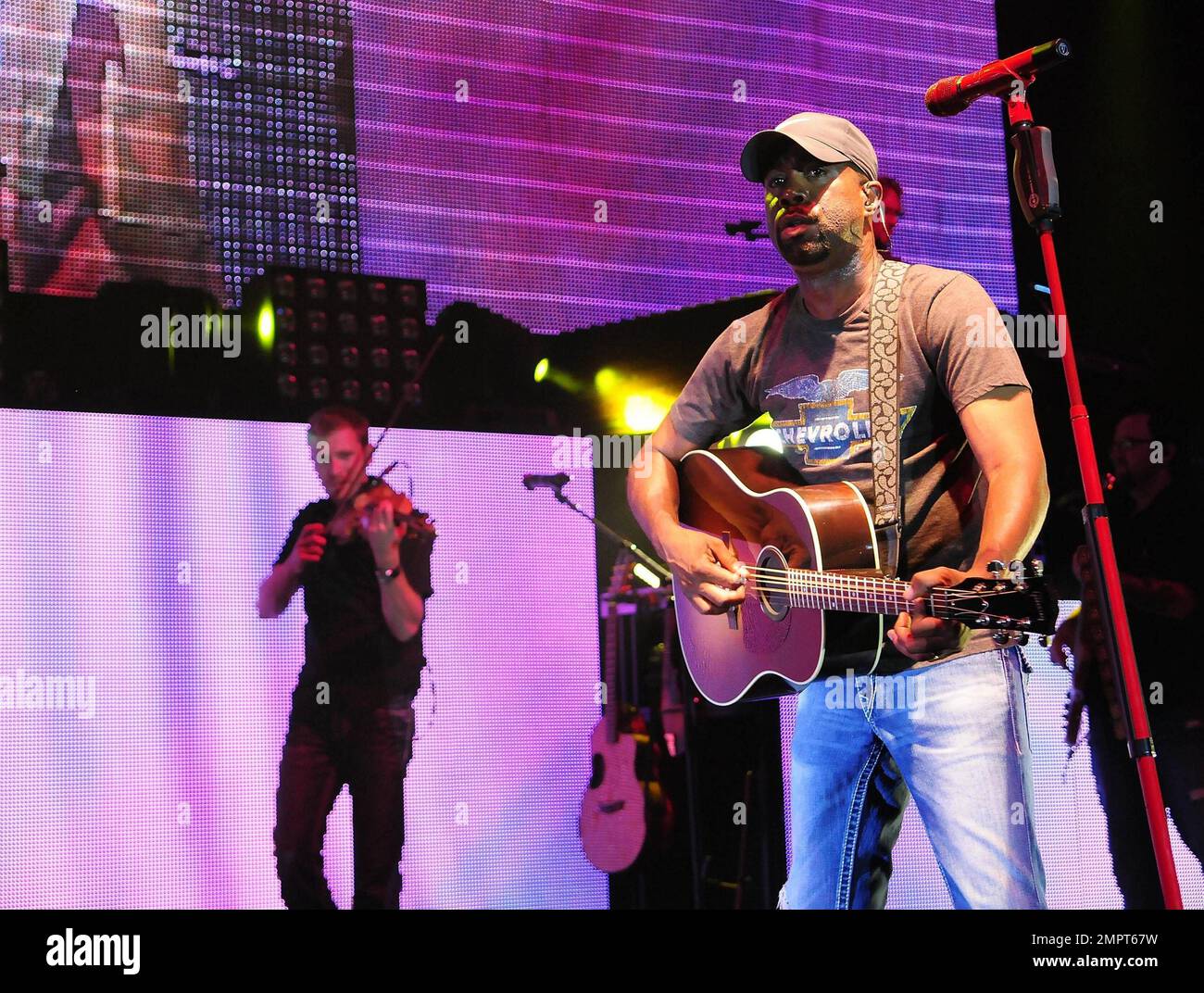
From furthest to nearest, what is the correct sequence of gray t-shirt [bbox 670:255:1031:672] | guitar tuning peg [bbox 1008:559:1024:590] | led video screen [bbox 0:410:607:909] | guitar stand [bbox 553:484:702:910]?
guitar stand [bbox 553:484:702:910], led video screen [bbox 0:410:607:909], gray t-shirt [bbox 670:255:1031:672], guitar tuning peg [bbox 1008:559:1024:590]

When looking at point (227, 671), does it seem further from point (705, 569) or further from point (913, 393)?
point (913, 393)

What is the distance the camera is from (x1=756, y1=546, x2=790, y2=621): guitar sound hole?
289cm

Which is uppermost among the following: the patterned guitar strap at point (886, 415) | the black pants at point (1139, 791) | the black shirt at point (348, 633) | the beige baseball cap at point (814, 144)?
the beige baseball cap at point (814, 144)

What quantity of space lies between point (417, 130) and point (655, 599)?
1907 millimetres

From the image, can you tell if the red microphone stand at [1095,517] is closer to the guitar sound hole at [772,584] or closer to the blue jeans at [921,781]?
the blue jeans at [921,781]

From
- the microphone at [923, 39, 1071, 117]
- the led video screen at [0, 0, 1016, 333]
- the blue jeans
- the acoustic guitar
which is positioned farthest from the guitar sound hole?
the led video screen at [0, 0, 1016, 333]

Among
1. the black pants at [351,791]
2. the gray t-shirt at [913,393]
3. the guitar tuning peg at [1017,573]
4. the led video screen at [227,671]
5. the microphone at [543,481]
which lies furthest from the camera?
the microphone at [543,481]

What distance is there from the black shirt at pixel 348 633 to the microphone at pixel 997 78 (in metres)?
2.26

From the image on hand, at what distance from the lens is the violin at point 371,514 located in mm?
4469

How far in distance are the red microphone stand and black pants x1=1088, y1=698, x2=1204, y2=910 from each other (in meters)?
1.43

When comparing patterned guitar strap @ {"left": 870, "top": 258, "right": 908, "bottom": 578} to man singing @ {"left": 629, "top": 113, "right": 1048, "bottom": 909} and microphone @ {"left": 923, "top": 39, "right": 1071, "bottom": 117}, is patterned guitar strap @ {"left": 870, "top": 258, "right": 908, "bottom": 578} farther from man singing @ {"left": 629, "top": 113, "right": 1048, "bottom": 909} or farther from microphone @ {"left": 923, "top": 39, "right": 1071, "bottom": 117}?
microphone @ {"left": 923, "top": 39, "right": 1071, "bottom": 117}

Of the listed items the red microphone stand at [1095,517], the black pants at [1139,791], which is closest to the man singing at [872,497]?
the red microphone stand at [1095,517]

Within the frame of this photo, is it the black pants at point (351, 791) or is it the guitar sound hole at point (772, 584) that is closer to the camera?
the guitar sound hole at point (772, 584)

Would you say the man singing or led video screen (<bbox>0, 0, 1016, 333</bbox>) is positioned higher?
led video screen (<bbox>0, 0, 1016, 333</bbox>)
